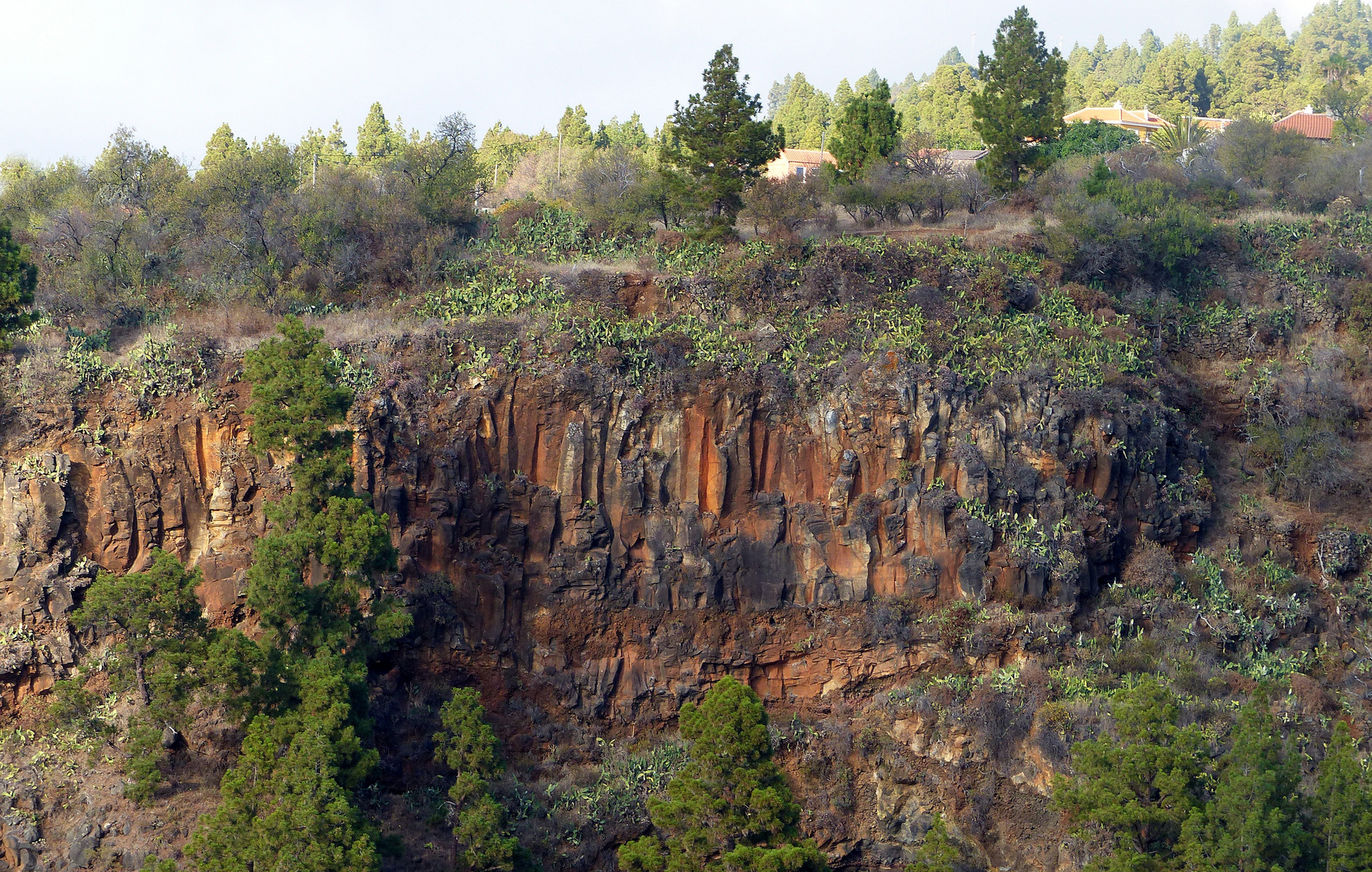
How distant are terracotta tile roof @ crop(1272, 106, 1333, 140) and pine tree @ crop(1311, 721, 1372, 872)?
5038cm

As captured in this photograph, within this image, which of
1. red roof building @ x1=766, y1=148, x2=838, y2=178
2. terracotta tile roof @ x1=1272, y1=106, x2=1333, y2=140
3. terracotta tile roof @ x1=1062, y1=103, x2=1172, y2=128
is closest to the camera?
red roof building @ x1=766, y1=148, x2=838, y2=178

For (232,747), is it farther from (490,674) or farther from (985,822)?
(985,822)

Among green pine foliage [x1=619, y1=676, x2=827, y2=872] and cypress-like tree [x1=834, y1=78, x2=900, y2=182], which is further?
cypress-like tree [x1=834, y1=78, x2=900, y2=182]

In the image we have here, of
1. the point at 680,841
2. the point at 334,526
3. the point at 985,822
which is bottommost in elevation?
the point at 985,822

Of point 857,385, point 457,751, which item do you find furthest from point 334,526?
point 857,385

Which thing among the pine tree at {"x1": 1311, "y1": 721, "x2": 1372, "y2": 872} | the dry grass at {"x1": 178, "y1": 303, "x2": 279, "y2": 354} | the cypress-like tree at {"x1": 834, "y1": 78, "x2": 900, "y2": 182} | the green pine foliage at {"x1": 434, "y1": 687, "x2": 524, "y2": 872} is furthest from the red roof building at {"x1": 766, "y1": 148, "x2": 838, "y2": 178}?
the pine tree at {"x1": 1311, "y1": 721, "x2": 1372, "y2": 872}

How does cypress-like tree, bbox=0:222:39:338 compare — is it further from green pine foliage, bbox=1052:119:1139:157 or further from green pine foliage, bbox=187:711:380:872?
green pine foliage, bbox=1052:119:1139:157

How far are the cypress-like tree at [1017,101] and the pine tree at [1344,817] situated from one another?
25.6 m

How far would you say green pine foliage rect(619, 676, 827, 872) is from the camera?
27.6 meters

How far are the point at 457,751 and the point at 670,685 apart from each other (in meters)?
7.10

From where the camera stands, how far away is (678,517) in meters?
36.0

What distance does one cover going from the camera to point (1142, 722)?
2873 centimetres

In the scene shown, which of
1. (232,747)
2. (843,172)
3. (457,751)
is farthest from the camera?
(843,172)

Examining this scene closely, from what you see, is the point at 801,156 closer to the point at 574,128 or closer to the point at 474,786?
the point at 574,128
